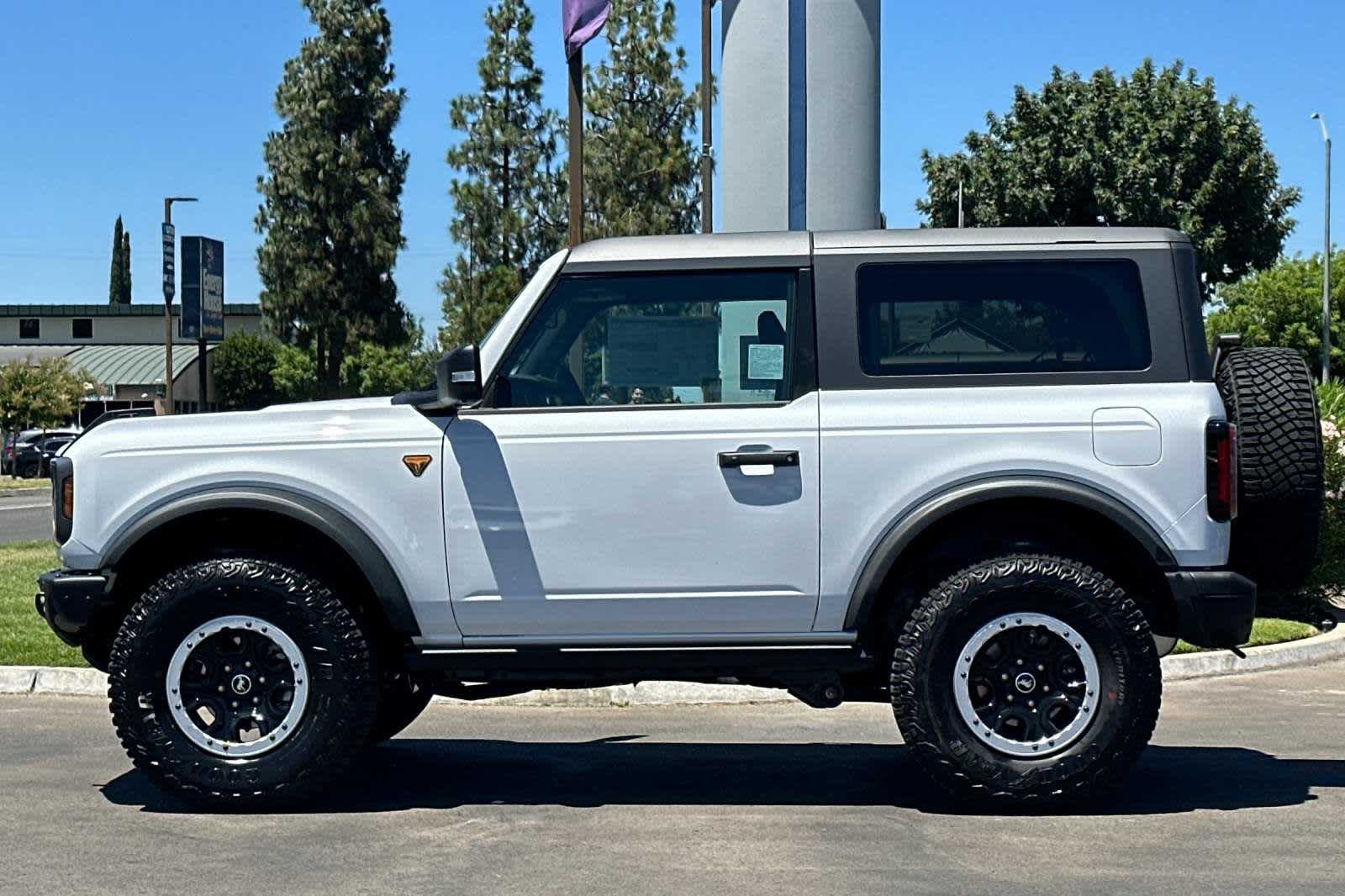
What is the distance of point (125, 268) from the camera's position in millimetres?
112438

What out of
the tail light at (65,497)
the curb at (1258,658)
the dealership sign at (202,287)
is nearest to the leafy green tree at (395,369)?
the dealership sign at (202,287)

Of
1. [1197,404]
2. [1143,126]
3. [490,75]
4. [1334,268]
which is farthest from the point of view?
[1334,268]

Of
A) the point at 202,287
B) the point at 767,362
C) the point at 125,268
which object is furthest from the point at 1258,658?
the point at 125,268

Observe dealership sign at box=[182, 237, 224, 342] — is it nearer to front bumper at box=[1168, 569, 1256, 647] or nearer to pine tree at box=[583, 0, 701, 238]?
pine tree at box=[583, 0, 701, 238]

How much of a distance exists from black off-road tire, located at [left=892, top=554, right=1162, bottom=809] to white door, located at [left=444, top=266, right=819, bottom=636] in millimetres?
487

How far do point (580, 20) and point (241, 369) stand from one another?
226ft

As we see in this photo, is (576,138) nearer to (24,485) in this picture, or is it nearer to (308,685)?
(308,685)

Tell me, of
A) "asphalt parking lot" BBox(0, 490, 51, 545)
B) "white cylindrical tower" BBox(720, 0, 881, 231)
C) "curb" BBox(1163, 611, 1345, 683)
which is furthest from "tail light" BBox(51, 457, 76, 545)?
"asphalt parking lot" BBox(0, 490, 51, 545)

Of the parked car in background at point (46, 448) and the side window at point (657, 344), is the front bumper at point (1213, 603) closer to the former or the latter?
the side window at point (657, 344)

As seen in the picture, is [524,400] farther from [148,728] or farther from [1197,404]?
[1197,404]

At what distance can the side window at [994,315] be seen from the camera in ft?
21.5

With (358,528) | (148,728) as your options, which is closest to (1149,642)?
(358,528)

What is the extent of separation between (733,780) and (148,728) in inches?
95.6

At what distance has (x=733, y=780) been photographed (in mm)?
7363
